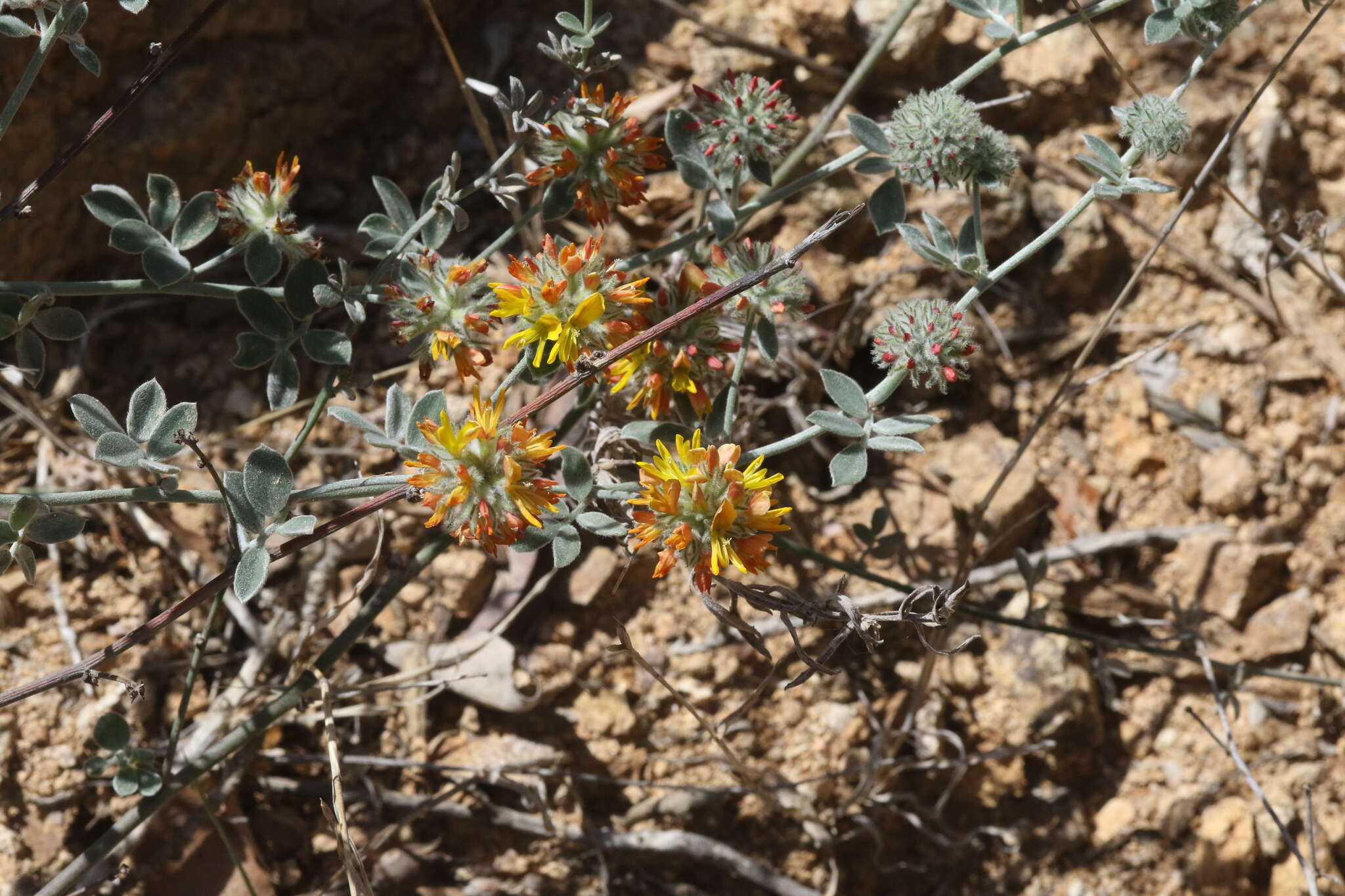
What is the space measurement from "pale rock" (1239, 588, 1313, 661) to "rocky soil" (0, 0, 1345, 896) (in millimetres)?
10

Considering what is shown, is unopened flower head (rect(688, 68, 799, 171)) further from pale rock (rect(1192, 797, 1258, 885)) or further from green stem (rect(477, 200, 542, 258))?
pale rock (rect(1192, 797, 1258, 885))

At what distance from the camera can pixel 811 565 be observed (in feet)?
11.0

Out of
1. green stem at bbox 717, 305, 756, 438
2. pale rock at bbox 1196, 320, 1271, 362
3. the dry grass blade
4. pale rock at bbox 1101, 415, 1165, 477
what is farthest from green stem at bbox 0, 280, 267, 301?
pale rock at bbox 1196, 320, 1271, 362

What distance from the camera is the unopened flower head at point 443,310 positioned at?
2396 mm

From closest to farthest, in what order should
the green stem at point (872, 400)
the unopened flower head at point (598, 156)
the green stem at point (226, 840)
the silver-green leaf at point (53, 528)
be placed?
the silver-green leaf at point (53, 528), the green stem at point (872, 400), the unopened flower head at point (598, 156), the green stem at point (226, 840)

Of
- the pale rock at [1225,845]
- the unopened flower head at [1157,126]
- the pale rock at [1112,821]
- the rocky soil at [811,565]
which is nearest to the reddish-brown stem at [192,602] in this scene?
the rocky soil at [811,565]

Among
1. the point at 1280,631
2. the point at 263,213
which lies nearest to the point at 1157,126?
the point at 1280,631

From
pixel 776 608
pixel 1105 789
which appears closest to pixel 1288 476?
pixel 1105 789

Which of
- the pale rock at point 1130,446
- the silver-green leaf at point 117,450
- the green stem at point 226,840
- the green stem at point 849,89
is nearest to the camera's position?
the silver-green leaf at point 117,450

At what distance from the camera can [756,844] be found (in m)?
3.19

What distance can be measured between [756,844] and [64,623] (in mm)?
2088

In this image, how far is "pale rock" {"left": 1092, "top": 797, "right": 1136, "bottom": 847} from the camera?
3.31 meters

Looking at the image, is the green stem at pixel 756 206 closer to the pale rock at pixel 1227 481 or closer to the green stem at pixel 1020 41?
the green stem at pixel 1020 41

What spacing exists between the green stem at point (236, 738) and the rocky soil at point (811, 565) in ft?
0.42
